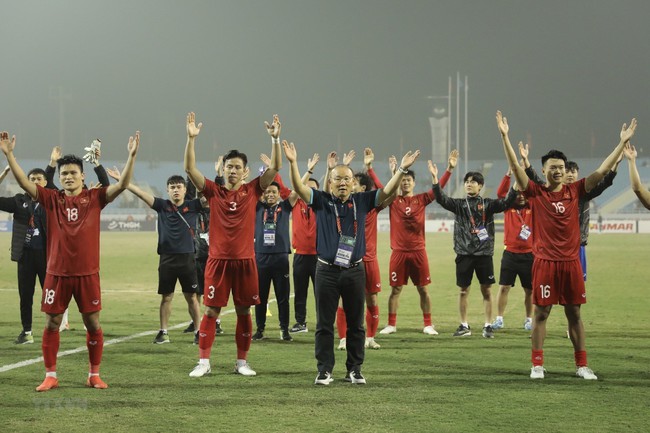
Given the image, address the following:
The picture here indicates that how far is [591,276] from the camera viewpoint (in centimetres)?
2144

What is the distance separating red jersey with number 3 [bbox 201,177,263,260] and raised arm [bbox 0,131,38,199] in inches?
69.2

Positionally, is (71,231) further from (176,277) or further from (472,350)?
(472,350)

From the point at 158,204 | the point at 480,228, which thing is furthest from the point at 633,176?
the point at 158,204

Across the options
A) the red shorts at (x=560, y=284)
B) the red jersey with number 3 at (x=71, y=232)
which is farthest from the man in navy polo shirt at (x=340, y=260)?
the red jersey with number 3 at (x=71, y=232)

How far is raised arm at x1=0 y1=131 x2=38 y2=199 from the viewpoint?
743 cm

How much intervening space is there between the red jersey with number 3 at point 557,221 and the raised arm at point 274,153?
105 inches

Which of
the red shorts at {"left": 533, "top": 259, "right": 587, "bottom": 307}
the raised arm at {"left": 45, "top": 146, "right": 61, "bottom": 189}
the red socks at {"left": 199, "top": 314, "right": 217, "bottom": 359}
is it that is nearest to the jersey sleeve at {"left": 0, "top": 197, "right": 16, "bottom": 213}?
the raised arm at {"left": 45, "top": 146, "right": 61, "bottom": 189}

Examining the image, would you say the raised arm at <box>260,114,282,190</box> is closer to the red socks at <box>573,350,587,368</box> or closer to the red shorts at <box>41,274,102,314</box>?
the red shorts at <box>41,274,102,314</box>

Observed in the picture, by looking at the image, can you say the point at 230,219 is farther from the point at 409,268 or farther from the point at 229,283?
the point at 409,268

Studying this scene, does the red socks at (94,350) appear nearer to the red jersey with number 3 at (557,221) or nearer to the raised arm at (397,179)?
the raised arm at (397,179)

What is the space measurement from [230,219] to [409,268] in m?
4.17

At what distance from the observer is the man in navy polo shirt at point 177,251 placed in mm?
10656

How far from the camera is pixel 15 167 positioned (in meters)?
7.45

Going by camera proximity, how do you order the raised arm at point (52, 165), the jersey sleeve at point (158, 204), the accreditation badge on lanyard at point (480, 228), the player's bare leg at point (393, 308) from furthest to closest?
the player's bare leg at point (393, 308)
the accreditation badge on lanyard at point (480, 228)
the jersey sleeve at point (158, 204)
the raised arm at point (52, 165)
